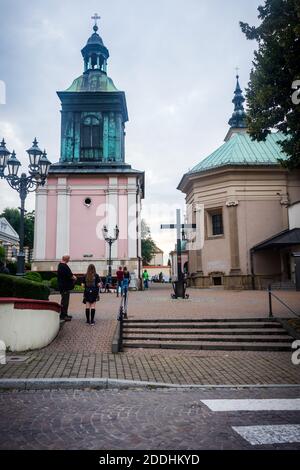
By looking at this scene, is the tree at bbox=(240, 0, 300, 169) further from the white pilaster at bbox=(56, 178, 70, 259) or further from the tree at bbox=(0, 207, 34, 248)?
the tree at bbox=(0, 207, 34, 248)

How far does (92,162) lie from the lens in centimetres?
3259

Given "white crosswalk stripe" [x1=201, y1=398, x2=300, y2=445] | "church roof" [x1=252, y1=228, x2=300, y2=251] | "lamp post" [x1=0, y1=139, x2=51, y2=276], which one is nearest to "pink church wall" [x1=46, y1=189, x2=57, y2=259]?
"church roof" [x1=252, y1=228, x2=300, y2=251]

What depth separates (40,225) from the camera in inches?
1221

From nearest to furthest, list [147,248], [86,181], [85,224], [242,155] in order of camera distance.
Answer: [242,155], [85,224], [86,181], [147,248]

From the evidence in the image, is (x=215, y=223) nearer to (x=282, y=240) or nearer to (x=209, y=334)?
(x=282, y=240)

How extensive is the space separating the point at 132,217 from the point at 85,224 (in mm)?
4066

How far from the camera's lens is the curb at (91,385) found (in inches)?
233

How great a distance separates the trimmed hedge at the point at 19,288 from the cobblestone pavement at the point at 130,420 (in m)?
2.98

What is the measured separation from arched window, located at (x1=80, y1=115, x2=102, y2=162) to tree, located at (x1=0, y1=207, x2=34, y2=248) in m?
35.7

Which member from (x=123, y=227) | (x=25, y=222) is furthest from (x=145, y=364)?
(x=25, y=222)

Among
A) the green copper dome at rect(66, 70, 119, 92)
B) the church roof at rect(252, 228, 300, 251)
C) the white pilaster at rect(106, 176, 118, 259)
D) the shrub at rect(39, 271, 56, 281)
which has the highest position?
the green copper dome at rect(66, 70, 119, 92)

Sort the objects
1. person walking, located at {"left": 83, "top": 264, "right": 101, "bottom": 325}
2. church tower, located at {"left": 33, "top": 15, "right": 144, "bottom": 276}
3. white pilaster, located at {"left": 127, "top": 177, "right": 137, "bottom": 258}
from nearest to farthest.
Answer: person walking, located at {"left": 83, "top": 264, "right": 101, "bottom": 325} < white pilaster, located at {"left": 127, "top": 177, "right": 137, "bottom": 258} < church tower, located at {"left": 33, "top": 15, "right": 144, "bottom": 276}

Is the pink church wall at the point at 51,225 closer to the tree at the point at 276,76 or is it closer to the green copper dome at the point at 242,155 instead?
the green copper dome at the point at 242,155

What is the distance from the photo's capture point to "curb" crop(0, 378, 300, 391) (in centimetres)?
592
